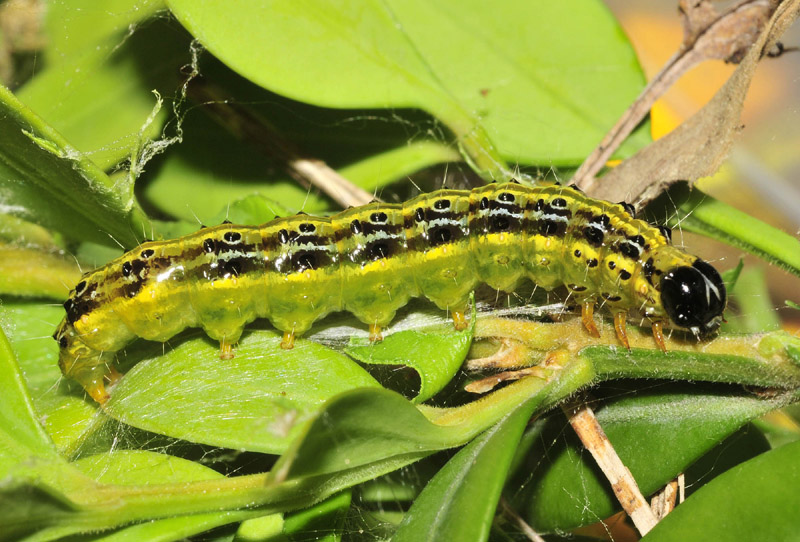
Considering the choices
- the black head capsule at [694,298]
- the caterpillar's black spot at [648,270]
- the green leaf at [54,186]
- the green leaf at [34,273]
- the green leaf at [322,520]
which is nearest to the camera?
the green leaf at [322,520]

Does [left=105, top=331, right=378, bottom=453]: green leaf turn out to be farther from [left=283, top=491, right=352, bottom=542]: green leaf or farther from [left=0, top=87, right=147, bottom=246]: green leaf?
[left=0, top=87, right=147, bottom=246]: green leaf

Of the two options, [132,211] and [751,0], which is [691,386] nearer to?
[751,0]

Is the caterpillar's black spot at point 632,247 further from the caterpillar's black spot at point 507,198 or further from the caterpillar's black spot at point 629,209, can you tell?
the caterpillar's black spot at point 507,198

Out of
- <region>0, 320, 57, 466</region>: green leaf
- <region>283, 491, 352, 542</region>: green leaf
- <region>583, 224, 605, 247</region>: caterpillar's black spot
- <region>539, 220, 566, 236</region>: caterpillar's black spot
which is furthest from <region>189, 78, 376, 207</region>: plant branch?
<region>0, 320, 57, 466</region>: green leaf

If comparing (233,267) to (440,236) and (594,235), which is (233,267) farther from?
(594,235)

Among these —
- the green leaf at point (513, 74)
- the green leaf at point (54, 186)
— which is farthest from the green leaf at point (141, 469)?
the green leaf at point (513, 74)
